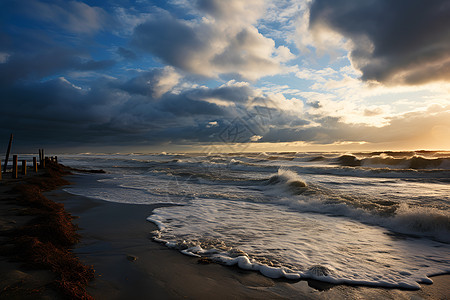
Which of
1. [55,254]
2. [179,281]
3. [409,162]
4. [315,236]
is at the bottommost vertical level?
[315,236]

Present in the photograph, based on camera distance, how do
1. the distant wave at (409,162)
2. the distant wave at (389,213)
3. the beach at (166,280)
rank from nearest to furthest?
the beach at (166,280) < the distant wave at (389,213) < the distant wave at (409,162)

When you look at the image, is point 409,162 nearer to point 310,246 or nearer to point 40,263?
point 310,246

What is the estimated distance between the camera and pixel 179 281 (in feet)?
10.3

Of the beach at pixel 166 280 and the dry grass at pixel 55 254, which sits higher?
the dry grass at pixel 55 254

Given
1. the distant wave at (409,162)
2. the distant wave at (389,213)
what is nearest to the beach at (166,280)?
the distant wave at (389,213)

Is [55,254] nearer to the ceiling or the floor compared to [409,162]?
nearer to the floor

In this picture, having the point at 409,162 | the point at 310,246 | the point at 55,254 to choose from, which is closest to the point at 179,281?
the point at 55,254

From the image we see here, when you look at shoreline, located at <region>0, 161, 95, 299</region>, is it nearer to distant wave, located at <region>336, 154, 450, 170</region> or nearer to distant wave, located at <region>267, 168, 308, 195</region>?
distant wave, located at <region>267, 168, 308, 195</region>

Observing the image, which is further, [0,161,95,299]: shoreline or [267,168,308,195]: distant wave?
[267,168,308,195]: distant wave

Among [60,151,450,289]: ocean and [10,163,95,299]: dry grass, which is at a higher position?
[10,163,95,299]: dry grass

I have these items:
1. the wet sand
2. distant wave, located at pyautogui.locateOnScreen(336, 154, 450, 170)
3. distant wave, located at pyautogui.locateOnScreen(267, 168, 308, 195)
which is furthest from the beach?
distant wave, located at pyautogui.locateOnScreen(336, 154, 450, 170)

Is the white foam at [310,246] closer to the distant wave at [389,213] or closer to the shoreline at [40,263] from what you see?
the distant wave at [389,213]

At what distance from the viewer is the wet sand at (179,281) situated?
2848 millimetres

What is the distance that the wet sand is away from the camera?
2848mm
